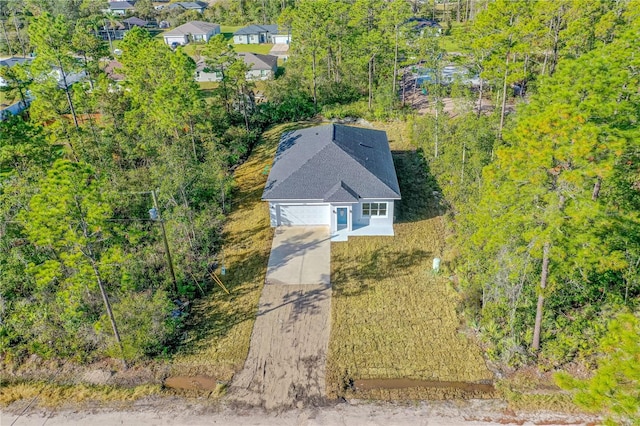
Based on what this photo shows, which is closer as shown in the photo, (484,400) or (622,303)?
(484,400)

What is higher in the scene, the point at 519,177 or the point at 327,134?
the point at 519,177

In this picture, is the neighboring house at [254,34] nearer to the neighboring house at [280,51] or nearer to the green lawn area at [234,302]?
the neighboring house at [280,51]

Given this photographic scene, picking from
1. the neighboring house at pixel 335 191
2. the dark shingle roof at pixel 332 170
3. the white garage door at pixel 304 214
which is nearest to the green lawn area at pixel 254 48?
the dark shingle roof at pixel 332 170

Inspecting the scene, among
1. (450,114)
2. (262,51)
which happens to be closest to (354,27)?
(450,114)

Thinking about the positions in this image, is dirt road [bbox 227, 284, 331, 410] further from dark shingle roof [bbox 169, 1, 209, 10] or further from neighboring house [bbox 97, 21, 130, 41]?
dark shingle roof [bbox 169, 1, 209, 10]

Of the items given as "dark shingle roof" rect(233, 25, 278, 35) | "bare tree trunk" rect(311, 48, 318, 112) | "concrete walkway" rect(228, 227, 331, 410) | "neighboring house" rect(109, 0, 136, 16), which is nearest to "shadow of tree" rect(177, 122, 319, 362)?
"concrete walkway" rect(228, 227, 331, 410)

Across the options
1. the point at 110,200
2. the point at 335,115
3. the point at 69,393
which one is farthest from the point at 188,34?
the point at 69,393

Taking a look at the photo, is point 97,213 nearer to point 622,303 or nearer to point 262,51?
point 622,303
